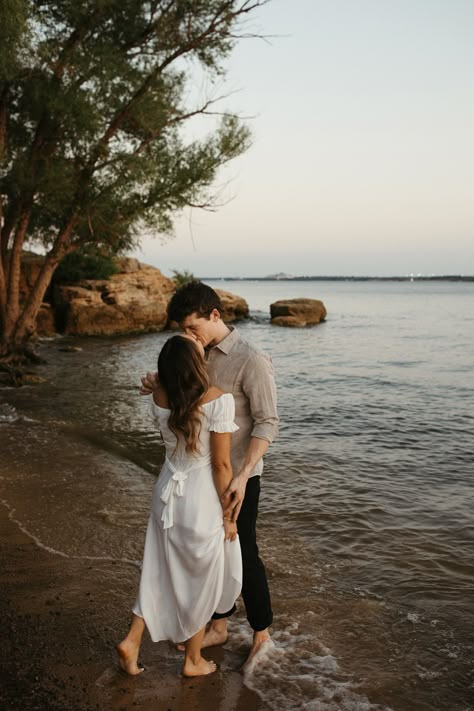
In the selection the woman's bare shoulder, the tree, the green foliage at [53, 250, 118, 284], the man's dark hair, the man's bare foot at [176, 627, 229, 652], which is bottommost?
the man's bare foot at [176, 627, 229, 652]

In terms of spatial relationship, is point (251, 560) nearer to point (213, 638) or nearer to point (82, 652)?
point (213, 638)

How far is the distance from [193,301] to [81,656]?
222cm

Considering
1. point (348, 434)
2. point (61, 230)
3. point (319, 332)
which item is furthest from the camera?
point (319, 332)

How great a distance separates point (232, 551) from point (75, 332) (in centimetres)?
2400

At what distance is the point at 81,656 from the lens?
12.6 ft

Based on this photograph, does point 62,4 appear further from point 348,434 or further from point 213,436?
point 213,436

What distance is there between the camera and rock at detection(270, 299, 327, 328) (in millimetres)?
35188

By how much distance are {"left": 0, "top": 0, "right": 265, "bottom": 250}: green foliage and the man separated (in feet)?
41.8

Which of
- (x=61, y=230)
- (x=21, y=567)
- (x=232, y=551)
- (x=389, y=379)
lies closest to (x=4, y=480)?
(x=21, y=567)

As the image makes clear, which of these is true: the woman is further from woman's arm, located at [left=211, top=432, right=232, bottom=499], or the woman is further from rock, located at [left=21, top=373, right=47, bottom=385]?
rock, located at [left=21, top=373, right=47, bottom=385]

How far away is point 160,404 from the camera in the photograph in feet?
11.3

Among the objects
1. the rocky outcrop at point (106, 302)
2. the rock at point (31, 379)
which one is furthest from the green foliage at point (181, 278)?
the rock at point (31, 379)

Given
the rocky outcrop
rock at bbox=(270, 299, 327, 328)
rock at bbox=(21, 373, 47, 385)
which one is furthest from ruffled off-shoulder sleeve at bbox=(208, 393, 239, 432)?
rock at bbox=(270, 299, 327, 328)

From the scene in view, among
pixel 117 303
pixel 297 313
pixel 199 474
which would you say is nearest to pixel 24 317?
pixel 117 303
